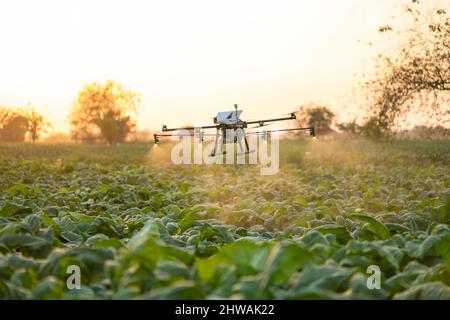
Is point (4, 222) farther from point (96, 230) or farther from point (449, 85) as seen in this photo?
point (449, 85)

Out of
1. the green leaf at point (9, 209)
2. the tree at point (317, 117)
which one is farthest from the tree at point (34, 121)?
the green leaf at point (9, 209)

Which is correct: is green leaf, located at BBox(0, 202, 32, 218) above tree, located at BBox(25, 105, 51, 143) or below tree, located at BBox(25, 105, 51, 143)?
below

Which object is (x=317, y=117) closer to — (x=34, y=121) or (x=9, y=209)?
(x=34, y=121)

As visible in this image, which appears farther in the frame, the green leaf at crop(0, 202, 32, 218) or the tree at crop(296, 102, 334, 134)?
the tree at crop(296, 102, 334, 134)

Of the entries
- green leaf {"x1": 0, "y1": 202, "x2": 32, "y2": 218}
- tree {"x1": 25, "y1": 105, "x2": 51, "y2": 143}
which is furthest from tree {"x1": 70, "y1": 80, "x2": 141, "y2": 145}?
green leaf {"x1": 0, "y1": 202, "x2": 32, "y2": 218}

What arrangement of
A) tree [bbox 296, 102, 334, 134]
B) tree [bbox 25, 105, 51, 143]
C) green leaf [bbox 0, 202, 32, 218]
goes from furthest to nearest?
tree [bbox 296, 102, 334, 134]
tree [bbox 25, 105, 51, 143]
green leaf [bbox 0, 202, 32, 218]

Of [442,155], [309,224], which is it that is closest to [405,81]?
[442,155]

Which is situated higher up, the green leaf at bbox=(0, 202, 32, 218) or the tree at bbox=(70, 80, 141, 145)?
the tree at bbox=(70, 80, 141, 145)

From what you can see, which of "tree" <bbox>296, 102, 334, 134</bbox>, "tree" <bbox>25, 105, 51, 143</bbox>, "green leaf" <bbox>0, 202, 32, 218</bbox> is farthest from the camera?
"tree" <bbox>296, 102, 334, 134</bbox>

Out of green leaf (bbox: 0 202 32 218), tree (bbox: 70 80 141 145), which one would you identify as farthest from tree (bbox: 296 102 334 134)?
green leaf (bbox: 0 202 32 218)

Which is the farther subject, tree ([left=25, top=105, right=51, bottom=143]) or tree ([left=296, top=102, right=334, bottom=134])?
tree ([left=296, top=102, right=334, bottom=134])

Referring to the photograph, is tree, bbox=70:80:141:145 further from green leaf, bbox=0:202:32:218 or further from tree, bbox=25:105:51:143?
green leaf, bbox=0:202:32:218

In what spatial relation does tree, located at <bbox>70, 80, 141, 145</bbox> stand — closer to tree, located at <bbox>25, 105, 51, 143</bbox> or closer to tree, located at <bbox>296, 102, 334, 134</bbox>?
tree, located at <bbox>25, 105, 51, 143</bbox>

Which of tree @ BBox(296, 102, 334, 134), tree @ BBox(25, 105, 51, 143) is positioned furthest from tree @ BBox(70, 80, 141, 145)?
tree @ BBox(296, 102, 334, 134)
